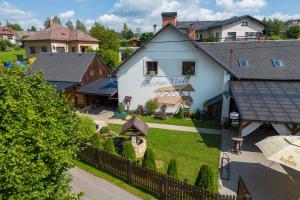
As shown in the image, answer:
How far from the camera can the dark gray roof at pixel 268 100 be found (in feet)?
46.7

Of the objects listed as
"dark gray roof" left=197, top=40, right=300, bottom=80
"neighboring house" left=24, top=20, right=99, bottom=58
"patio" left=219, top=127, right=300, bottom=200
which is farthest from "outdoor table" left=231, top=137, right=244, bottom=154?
"neighboring house" left=24, top=20, right=99, bottom=58

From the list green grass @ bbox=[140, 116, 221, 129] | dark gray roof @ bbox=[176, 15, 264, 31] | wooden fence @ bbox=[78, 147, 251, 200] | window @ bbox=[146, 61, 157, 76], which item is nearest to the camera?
wooden fence @ bbox=[78, 147, 251, 200]

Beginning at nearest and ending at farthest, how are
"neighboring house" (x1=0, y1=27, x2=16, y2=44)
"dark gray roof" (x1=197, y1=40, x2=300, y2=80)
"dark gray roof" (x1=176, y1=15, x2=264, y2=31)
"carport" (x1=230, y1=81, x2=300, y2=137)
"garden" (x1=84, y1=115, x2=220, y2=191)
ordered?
1. "garden" (x1=84, y1=115, x2=220, y2=191)
2. "carport" (x1=230, y1=81, x2=300, y2=137)
3. "dark gray roof" (x1=197, y1=40, x2=300, y2=80)
4. "dark gray roof" (x1=176, y1=15, x2=264, y2=31)
5. "neighboring house" (x1=0, y1=27, x2=16, y2=44)

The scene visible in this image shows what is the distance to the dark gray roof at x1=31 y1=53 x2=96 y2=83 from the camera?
84.1ft

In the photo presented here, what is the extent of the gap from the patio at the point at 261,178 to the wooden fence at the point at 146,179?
232 cm

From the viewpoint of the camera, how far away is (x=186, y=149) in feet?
49.9

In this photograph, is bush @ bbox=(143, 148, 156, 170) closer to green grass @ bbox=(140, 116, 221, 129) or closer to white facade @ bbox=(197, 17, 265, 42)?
green grass @ bbox=(140, 116, 221, 129)

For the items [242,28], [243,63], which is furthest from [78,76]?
[242,28]

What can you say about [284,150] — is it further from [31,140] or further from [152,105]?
[152,105]

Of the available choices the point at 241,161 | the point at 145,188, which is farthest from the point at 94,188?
the point at 241,161

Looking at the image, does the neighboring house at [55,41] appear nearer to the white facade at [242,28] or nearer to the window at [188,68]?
the white facade at [242,28]

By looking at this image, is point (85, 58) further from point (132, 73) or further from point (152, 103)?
point (152, 103)

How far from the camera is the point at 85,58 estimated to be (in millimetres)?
26875

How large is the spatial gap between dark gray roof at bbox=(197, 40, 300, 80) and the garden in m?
7.15
